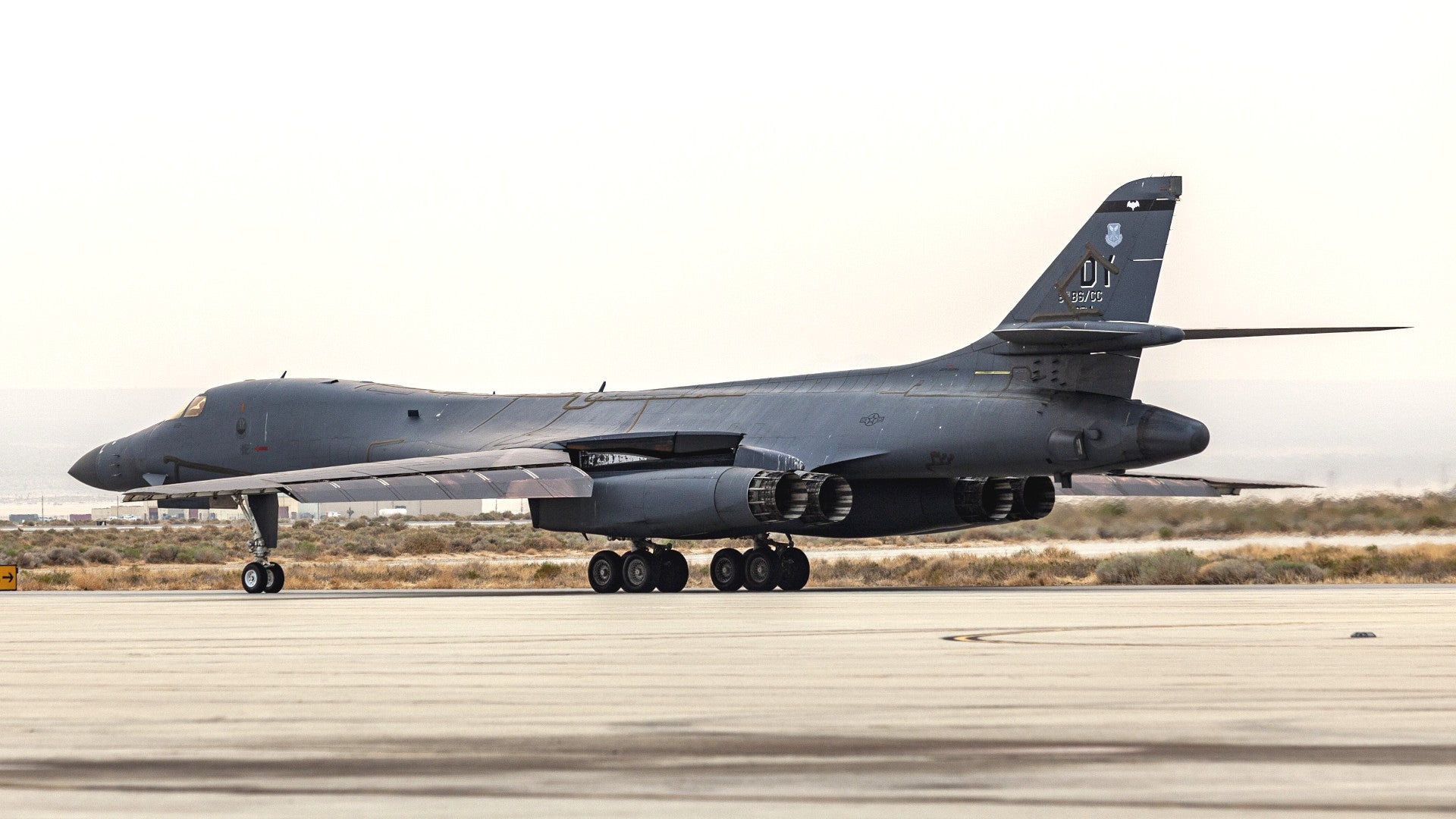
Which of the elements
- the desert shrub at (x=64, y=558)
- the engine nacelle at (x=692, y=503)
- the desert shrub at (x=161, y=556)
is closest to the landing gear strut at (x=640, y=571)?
A: the engine nacelle at (x=692, y=503)

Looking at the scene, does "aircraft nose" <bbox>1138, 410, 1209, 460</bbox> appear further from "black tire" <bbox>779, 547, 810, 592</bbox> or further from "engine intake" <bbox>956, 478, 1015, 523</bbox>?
"black tire" <bbox>779, 547, 810, 592</bbox>

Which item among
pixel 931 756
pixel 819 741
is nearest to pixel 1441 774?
pixel 931 756

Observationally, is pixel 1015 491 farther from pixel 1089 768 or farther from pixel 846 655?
pixel 1089 768

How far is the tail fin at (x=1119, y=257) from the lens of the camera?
26859mm

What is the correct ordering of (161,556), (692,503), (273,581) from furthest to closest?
(161,556) < (273,581) < (692,503)

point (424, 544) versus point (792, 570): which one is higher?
point (792, 570)

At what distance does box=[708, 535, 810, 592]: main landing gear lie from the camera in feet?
98.3

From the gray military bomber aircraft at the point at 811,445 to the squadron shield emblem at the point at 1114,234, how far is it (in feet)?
0.08

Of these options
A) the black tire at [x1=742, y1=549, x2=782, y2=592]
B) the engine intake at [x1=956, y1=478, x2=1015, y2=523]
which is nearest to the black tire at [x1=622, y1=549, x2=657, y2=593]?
the black tire at [x1=742, y1=549, x2=782, y2=592]

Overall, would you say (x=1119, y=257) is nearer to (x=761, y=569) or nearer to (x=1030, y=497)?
(x=1030, y=497)

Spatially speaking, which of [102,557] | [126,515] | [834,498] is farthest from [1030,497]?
[126,515]

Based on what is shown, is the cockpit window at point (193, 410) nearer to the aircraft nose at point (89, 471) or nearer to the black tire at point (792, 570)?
the aircraft nose at point (89, 471)

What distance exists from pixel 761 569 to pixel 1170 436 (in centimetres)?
721

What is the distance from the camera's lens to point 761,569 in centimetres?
3003
